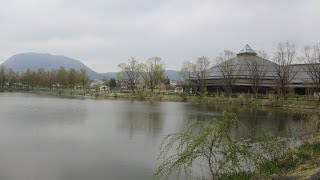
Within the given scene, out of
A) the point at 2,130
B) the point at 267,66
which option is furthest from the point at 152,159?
the point at 267,66

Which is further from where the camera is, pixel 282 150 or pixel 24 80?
pixel 24 80

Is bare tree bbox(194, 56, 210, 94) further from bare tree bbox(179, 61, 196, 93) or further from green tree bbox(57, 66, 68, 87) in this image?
green tree bbox(57, 66, 68, 87)

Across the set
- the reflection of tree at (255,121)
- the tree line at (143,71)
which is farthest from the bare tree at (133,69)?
the reflection of tree at (255,121)

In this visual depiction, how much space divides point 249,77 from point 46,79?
64372 millimetres

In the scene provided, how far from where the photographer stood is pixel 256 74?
6656 centimetres

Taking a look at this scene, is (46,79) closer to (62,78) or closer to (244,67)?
(62,78)

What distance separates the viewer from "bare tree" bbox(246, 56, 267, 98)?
6564cm

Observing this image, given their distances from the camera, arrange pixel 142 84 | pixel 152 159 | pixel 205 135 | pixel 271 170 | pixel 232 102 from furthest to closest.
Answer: pixel 142 84 < pixel 232 102 < pixel 152 159 < pixel 271 170 < pixel 205 135

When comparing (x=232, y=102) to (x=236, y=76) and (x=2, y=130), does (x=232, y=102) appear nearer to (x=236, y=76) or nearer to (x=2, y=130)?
(x=236, y=76)

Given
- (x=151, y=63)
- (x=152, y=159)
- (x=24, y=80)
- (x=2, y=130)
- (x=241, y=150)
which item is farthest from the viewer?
(x=24, y=80)

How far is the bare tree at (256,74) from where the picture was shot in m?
65.6

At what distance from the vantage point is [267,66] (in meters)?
76.3

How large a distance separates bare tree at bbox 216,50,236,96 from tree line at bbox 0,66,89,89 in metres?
44.2

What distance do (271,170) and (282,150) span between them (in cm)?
135
